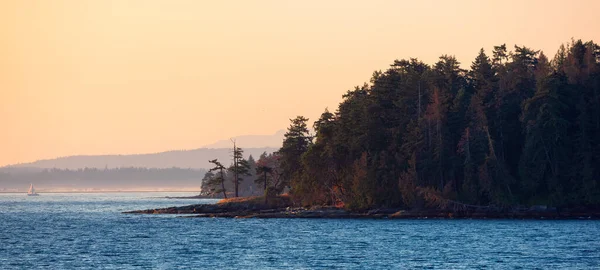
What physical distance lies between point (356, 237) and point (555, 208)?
35.5 metres

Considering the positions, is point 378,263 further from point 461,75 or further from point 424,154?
point 461,75

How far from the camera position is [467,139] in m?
118

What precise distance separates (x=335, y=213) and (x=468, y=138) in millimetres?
22755

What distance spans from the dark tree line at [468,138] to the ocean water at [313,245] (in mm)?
8571

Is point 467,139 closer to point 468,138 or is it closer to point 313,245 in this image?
point 468,138

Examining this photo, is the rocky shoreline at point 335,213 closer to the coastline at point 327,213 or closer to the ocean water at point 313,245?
the coastline at point 327,213

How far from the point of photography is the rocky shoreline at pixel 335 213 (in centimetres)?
11281

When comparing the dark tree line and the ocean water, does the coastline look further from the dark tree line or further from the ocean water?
the ocean water

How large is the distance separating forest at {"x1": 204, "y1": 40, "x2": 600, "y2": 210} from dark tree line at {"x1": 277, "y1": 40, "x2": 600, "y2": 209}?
0.52ft

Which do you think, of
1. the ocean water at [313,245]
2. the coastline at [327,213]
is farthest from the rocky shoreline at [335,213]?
the ocean water at [313,245]

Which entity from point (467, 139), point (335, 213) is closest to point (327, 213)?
point (335, 213)

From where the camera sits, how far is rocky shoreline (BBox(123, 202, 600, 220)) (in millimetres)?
112812

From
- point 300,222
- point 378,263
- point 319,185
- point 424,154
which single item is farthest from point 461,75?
point 378,263

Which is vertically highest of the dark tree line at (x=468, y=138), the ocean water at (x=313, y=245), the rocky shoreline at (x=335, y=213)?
the dark tree line at (x=468, y=138)
